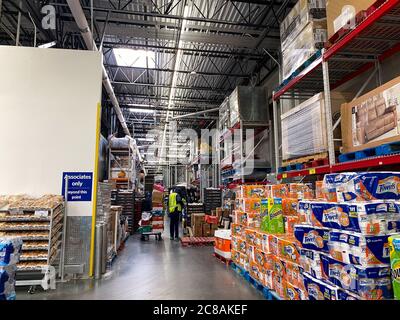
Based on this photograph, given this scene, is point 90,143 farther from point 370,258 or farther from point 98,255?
point 370,258

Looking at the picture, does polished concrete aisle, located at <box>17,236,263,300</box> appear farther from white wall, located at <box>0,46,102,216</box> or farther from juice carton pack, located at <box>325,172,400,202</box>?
juice carton pack, located at <box>325,172,400,202</box>

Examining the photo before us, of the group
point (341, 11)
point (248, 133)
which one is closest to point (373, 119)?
point (341, 11)

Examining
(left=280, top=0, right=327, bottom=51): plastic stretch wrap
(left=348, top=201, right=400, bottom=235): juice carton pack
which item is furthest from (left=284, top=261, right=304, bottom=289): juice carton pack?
(left=280, top=0, right=327, bottom=51): plastic stretch wrap

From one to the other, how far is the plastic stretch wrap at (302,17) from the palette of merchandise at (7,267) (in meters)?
5.25

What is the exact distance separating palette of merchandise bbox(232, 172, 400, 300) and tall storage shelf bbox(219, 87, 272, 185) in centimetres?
518

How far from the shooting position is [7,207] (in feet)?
15.6

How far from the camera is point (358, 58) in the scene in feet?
15.6

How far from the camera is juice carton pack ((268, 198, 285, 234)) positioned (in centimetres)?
423

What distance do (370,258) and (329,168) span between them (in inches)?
88.8

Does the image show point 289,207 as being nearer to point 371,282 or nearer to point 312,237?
point 312,237

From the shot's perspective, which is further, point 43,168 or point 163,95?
point 163,95

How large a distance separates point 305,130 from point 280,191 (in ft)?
3.81

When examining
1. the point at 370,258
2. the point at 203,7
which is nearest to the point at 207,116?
the point at 203,7

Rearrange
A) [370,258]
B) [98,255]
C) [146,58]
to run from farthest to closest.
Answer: [146,58] → [98,255] → [370,258]
